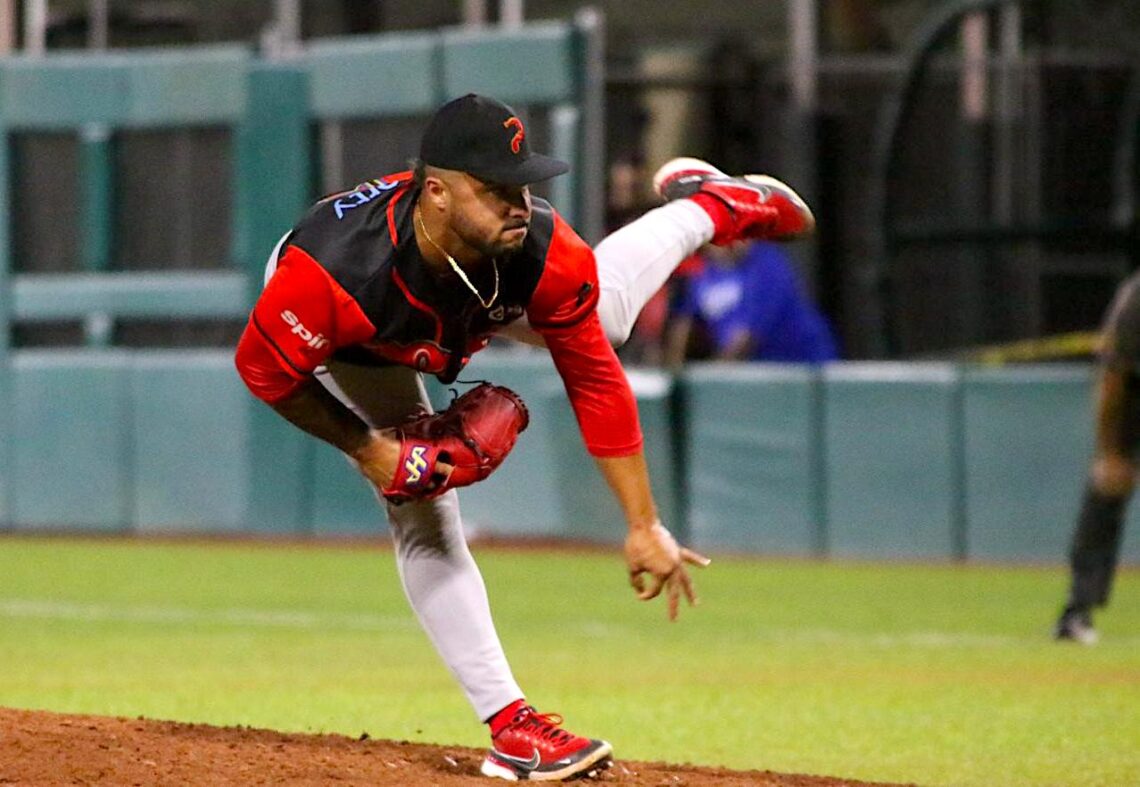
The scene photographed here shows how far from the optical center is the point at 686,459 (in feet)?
44.9

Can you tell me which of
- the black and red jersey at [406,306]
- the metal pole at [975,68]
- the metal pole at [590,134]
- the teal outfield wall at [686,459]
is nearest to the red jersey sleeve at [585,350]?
the black and red jersey at [406,306]

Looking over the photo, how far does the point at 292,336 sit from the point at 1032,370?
8.25 metres

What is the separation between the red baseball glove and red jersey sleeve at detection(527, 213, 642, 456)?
0.19 metres

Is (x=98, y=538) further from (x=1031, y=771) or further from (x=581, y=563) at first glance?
(x=1031, y=771)

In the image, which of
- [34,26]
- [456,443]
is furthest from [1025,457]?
[34,26]

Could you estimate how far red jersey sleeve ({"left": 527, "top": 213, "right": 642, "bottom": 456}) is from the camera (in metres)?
5.38

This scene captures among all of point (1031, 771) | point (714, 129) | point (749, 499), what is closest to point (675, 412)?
point (749, 499)

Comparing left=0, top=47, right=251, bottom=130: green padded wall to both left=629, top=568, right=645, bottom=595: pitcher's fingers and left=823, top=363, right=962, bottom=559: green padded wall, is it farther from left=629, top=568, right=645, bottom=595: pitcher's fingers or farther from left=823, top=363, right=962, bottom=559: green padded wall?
left=629, top=568, right=645, bottom=595: pitcher's fingers

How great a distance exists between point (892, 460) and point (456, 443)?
26.2ft

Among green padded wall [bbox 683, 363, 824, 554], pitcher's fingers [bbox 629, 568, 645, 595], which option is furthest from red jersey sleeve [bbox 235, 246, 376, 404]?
green padded wall [bbox 683, 363, 824, 554]

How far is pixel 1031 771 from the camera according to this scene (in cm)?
643

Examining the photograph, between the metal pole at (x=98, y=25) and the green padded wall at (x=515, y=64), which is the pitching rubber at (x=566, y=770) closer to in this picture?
the green padded wall at (x=515, y=64)

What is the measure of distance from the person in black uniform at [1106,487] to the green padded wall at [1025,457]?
10.6ft

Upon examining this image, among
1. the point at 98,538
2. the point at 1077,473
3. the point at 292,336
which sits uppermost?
the point at 292,336
